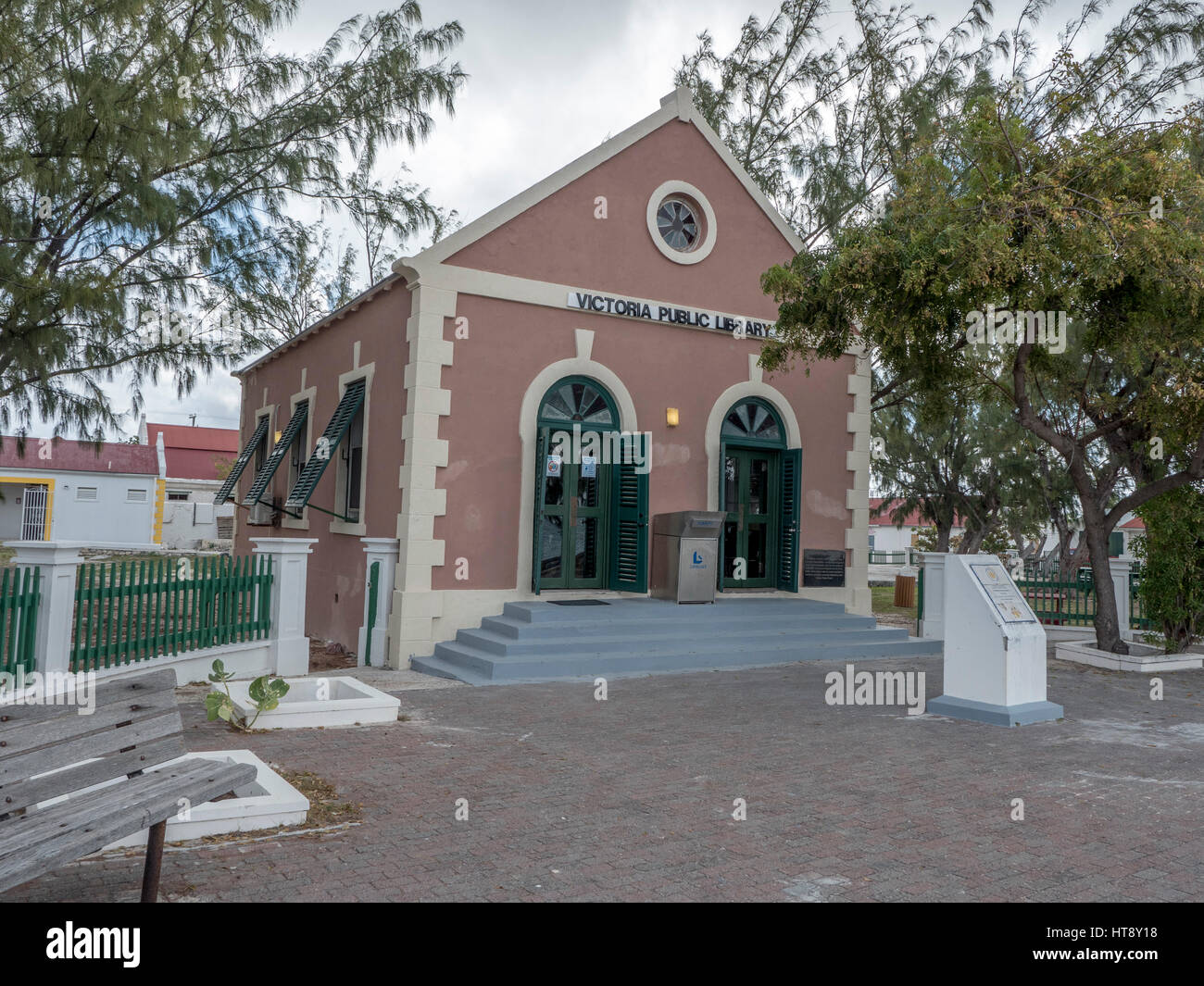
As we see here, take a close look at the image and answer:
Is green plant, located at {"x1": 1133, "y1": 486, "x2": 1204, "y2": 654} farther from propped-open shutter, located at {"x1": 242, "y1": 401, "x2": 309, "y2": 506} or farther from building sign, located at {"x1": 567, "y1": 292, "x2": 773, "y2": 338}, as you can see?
propped-open shutter, located at {"x1": 242, "y1": 401, "x2": 309, "y2": 506}

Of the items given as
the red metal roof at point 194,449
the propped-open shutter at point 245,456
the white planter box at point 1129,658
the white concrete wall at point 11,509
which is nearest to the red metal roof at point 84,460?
the white concrete wall at point 11,509

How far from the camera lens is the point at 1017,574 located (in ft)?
49.8

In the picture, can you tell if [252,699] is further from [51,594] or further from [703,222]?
[703,222]

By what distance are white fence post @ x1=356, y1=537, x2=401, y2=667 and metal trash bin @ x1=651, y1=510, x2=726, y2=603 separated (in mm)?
3391

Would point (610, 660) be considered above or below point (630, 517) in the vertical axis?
below

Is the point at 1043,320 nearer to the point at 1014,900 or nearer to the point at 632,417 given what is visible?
the point at 632,417

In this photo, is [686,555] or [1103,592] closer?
[686,555]

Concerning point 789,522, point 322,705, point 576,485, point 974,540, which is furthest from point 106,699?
point 974,540

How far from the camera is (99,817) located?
3.16 meters

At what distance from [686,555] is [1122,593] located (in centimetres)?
692

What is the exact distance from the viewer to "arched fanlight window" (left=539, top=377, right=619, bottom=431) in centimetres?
1167

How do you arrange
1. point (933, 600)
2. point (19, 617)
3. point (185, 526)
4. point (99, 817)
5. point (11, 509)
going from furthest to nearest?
point (185, 526) < point (11, 509) < point (933, 600) < point (19, 617) < point (99, 817)
